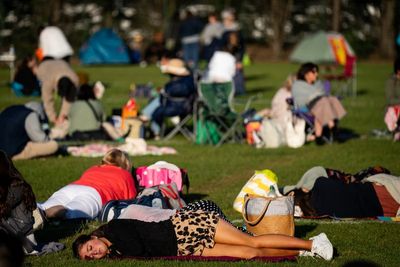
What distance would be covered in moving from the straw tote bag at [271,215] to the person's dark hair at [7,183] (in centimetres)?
187

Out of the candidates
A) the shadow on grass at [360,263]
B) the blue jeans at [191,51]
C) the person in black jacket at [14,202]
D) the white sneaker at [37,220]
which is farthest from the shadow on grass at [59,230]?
the blue jeans at [191,51]

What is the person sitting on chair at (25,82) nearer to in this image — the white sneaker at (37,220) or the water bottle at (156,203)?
the water bottle at (156,203)

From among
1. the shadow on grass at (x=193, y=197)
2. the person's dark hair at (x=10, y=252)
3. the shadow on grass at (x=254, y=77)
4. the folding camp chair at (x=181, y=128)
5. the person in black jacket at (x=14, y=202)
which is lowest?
the shadow on grass at (x=254, y=77)

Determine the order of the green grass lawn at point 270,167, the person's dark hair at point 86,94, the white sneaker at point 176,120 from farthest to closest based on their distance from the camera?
the white sneaker at point 176,120 → the person's dark hair at point 86,94 → the green grass lawn at point 270,167

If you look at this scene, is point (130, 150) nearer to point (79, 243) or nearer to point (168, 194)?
point (168, 194)

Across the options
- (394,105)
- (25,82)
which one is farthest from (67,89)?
(394,105)

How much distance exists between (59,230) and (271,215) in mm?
2138

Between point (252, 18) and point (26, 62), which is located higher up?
point (26, 62)

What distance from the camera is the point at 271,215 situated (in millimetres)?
8570

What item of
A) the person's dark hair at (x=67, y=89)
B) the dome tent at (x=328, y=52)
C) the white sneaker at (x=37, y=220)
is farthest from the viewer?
the dome tent at (x=328, y=52)

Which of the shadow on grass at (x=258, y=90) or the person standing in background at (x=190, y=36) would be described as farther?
the person standing in background at (x=190, y=36)

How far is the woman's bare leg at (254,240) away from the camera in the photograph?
7.90 meters

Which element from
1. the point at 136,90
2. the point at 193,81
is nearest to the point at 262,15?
the point at 136,90

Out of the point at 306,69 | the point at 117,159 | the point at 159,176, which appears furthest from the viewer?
the point at 306,69
